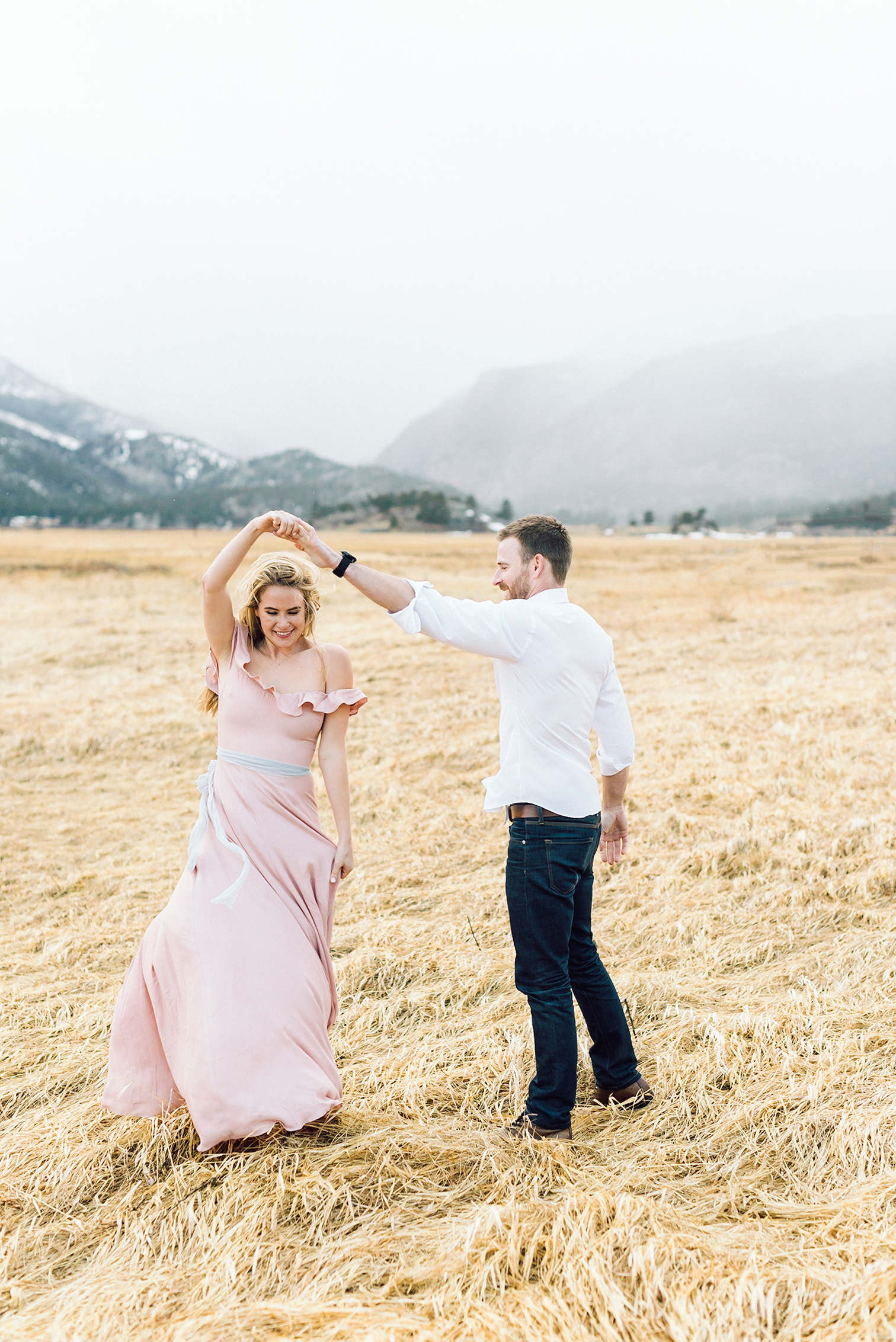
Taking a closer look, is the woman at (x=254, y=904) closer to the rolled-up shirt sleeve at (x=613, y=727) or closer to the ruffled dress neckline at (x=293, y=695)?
the ruffled dress neckline at (x=293, y=695)

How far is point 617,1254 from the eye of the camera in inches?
113

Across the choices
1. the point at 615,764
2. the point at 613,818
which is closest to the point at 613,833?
the point at 613,818

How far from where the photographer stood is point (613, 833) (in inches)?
165

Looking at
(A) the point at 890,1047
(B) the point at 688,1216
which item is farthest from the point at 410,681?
(B) the point at 688,1216

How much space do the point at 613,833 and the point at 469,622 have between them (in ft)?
4.93

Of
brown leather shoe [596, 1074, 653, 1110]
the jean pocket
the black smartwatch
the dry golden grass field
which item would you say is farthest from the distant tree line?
the black smartwatch

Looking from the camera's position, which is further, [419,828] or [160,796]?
[160,796]

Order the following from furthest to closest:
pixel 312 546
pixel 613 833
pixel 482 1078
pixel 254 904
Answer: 1. pixel 482 1078
2. pixel 613 833
3. pixel 254 904
4. pixel 312 546

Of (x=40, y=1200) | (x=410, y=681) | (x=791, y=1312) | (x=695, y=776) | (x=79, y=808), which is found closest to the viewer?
(x=791, y=1312)

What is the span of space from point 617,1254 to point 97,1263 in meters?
1.76

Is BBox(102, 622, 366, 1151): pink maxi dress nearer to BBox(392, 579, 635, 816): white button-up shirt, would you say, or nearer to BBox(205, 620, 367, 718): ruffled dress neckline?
BBox(205, 620, 367, 718): ruffled dress neckline

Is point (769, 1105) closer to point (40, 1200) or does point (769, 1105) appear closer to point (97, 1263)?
point (97, 1263)

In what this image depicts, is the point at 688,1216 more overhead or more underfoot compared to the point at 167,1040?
more underfoot

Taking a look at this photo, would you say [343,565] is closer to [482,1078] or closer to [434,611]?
[434,611]
